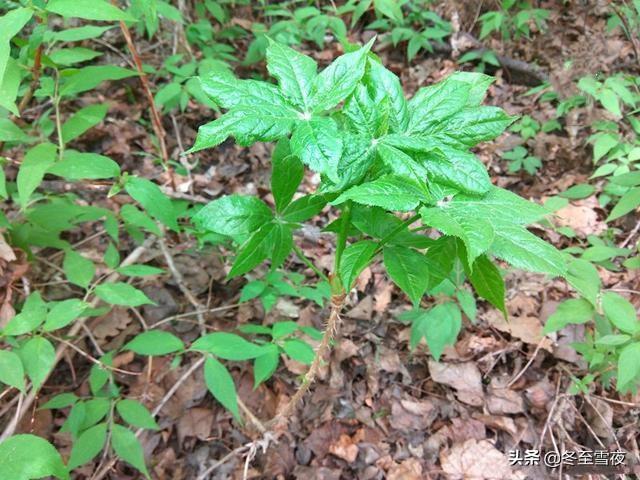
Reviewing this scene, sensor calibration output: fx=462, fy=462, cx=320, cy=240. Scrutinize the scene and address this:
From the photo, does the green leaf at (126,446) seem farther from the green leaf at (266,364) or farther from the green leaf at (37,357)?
the green leaf at (266,364)

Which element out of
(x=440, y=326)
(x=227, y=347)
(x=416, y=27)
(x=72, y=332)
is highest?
(x=416, y=27)

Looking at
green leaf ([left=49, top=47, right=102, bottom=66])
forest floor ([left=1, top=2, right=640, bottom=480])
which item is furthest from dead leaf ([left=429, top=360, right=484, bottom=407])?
green leaf ([left=49, top=47, right=102, bottom=66])

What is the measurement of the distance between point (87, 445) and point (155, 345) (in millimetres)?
371

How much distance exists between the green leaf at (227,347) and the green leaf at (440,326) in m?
0.66

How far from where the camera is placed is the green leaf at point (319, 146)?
2.57 feet

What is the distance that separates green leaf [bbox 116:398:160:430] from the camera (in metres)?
1.54

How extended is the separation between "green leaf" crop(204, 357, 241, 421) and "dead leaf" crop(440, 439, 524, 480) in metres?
0.92

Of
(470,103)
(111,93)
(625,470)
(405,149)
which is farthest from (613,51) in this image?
(111,93)

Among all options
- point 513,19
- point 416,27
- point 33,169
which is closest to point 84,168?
point 33,169

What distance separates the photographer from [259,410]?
6.47 feet

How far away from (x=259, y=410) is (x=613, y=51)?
3607 mm

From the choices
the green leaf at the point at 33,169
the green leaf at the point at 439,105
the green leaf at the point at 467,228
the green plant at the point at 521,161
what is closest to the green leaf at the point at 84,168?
the green leaf at the point at 33,169

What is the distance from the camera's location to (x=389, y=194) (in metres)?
0.79

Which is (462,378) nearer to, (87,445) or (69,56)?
(87,445)
